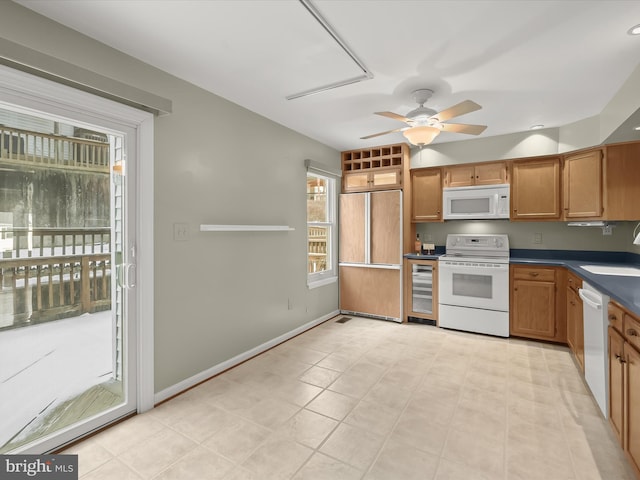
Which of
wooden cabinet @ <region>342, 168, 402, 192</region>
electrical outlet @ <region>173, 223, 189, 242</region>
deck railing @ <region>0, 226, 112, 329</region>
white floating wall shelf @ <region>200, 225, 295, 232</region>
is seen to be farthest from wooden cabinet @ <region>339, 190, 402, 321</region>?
deck railing @ <region>0, 226, 112, 329</region>

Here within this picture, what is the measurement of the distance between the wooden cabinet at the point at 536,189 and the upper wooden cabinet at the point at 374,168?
1389 mm

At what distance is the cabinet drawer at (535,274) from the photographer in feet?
11.6

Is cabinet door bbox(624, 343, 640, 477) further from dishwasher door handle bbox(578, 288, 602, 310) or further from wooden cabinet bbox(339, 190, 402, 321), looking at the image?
wooden cabinet bbox(339, 190, 402, 321)

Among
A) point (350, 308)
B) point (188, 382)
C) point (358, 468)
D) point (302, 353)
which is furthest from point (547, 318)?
point (188, 382)

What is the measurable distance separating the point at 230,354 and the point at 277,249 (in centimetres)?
117

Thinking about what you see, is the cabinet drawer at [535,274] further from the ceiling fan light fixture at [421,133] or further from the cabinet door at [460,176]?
the ceiling fan light fixture at [421,133]

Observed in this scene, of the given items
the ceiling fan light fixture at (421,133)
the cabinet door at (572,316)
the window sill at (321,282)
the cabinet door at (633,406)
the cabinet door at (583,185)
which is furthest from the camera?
the window sill at (321,282)

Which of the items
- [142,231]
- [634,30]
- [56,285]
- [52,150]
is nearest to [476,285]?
[634,30]

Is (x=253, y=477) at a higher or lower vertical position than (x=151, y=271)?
lower

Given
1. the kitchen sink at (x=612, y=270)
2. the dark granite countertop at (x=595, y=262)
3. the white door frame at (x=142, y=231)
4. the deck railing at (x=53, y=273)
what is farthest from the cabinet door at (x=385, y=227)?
the deck railing at (x=53, y=273)

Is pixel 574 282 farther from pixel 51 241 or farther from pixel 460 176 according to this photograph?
pixel 51 241

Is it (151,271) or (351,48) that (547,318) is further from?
(151,271)

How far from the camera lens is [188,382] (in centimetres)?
258

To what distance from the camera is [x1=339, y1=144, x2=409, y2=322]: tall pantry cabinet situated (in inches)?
173
